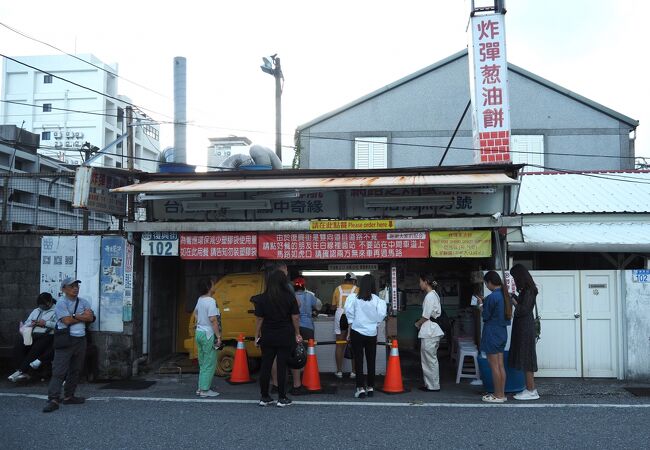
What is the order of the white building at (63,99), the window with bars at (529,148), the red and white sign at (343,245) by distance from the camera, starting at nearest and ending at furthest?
the red and white sign at (343,245) < the window with bars at (529,148) < the white building at (63,99)

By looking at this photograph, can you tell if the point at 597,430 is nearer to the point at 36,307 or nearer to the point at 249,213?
the point at 249,213

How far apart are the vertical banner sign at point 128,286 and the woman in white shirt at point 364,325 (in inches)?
162

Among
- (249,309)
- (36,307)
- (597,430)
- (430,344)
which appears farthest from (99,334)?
(597,430)

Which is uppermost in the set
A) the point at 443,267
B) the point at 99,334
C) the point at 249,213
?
the point at 249,213

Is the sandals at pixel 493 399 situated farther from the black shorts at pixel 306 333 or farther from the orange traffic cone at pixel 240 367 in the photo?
the orange traffic cone at pixel 240 367

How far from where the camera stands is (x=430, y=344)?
845 cm

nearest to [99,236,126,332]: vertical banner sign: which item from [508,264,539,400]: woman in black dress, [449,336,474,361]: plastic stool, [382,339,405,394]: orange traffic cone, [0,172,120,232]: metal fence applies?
[0,172,120,232]: metal fence

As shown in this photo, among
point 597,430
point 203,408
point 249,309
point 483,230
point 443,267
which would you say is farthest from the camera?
point 443,267

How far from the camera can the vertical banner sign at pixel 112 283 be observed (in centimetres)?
980

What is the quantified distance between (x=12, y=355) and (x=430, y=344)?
720cm

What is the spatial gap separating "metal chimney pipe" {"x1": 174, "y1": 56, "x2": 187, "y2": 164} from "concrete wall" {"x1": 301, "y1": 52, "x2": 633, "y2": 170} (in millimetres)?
A: 4741

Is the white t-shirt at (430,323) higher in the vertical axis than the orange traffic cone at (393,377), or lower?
higher

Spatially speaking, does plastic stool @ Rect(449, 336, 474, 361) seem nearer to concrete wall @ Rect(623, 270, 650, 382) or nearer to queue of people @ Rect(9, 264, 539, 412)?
queue of people @ Rect(9, 264, 539, 412)

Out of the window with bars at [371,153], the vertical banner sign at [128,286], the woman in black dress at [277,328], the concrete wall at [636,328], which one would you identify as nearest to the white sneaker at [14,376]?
the vertical banner sign at [128,286]
